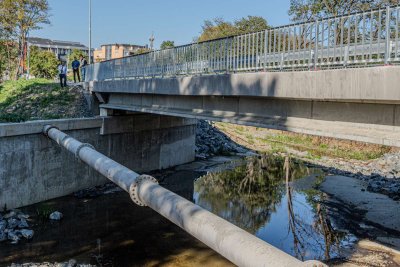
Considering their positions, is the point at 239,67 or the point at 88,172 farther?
the point at 88,172

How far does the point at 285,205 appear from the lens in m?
16.5

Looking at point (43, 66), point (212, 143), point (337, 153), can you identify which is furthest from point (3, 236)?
point (43, 66)

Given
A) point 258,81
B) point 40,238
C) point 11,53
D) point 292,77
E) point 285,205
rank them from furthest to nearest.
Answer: point 11,53, point 285,205, point 40,238, point 258,81, point 292,77

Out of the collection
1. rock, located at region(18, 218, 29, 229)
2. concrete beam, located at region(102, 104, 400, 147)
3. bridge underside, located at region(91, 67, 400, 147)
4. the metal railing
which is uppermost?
the metal railing

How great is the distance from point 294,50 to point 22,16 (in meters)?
31.2

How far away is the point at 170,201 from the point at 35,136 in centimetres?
1026

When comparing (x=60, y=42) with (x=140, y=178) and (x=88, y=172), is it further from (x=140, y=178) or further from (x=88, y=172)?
(x=140, y=178)

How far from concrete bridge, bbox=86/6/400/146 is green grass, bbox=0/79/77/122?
8.58m

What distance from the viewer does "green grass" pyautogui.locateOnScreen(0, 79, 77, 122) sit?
63.5ft

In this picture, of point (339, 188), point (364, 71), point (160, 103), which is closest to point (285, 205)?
point (339, 188)

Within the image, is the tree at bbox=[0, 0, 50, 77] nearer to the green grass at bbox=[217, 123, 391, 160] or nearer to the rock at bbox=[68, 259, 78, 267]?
the green grass at bbox=[217, 123, 391, 160]

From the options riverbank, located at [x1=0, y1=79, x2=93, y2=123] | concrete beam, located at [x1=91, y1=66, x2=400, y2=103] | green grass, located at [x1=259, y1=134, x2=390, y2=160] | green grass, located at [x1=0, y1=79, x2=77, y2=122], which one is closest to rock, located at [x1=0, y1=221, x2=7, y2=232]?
riverbank, located at [x1=0, y1=79, x2=93, y2=123]

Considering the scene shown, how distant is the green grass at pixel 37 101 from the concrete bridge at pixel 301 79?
858cm

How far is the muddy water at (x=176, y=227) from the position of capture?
10.8 meters
